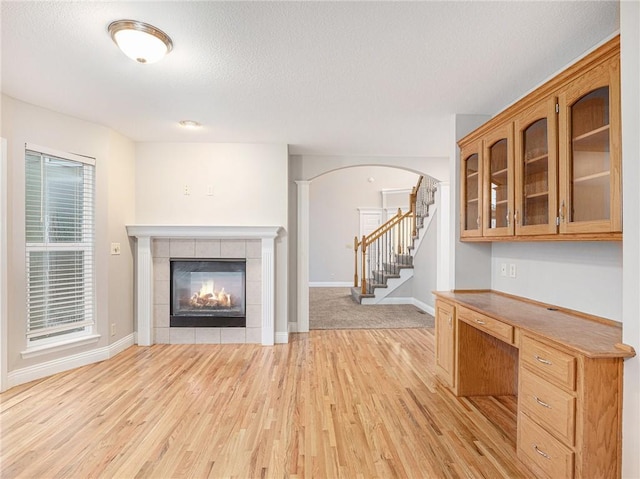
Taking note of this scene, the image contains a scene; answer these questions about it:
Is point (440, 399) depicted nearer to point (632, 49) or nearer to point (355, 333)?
point (355, 333)

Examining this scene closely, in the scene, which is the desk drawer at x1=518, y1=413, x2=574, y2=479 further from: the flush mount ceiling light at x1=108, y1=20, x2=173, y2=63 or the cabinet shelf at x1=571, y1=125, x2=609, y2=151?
the flush mount ceiling light at x1=108, y1=20, x2=173, y2=63

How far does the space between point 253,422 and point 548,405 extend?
72.9 inches

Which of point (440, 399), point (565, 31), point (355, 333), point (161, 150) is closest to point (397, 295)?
point (355, 333)

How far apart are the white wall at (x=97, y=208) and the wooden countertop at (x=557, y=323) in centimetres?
360

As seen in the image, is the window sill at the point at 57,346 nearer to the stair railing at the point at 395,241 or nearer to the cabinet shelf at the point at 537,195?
the cabinet shelf at the point at 537,195

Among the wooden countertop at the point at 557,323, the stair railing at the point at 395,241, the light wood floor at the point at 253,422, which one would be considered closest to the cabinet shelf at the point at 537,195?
the wooden countertop at the point at 557,323

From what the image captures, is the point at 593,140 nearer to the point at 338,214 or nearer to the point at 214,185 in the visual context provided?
the point at 214,185

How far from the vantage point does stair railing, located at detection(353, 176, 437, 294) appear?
6992 mm

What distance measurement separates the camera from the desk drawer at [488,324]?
7.31ft

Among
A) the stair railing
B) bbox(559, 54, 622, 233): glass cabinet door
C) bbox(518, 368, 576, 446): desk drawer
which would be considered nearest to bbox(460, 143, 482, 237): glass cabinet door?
bbox(559, 54, 622, 233): glass cabinet door

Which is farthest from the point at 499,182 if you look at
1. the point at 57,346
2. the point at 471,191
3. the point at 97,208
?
the point at 57,346

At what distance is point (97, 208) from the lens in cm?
379

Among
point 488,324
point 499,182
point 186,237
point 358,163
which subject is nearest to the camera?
point 488,324

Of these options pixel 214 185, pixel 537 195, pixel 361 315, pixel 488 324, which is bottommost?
pixel 361 315
